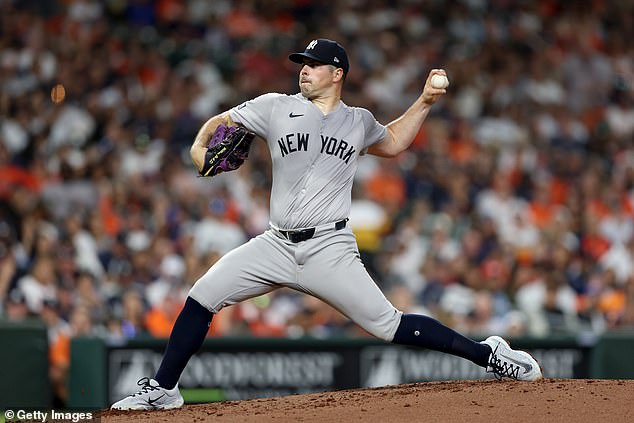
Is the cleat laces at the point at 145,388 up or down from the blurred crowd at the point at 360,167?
down

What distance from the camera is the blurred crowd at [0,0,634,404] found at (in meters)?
10.8

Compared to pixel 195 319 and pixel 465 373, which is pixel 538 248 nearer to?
pixel 465 373

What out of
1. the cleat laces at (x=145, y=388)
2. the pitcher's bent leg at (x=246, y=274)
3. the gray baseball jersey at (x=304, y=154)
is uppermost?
the gray baseball jersey at (x=304, y=154)

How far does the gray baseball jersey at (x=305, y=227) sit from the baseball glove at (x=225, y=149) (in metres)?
0.06

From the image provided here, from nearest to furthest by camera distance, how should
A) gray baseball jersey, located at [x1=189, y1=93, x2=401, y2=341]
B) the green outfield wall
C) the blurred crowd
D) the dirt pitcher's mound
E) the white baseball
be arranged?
1. the dirt pitcher's mound
2. gray baseball jersey, located at [x1=189, y1=93, x2=401, y2=341]
3. the white baseball
4. the green outfield wall
5. the blurred crowd

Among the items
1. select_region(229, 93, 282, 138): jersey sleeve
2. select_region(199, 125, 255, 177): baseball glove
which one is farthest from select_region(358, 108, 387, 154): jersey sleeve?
select_region(199, 125, 255, 177): baseball glove

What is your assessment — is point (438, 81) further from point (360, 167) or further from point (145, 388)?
point (360, 167)

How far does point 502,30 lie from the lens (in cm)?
1595

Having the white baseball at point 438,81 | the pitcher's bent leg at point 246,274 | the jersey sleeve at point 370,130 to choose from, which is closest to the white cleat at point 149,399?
the pitcher's bent leg at point 246,274

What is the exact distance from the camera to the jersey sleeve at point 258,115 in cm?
568

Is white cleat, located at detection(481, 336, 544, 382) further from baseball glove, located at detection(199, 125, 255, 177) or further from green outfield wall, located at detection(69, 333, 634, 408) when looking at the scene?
green outfield wall, located at detection(69, 333, 634, 408)

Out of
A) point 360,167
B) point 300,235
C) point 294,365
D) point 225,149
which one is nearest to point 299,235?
point 300,235

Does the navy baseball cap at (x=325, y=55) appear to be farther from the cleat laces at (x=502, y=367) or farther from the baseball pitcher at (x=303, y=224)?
the cleat laces at (x=502, y=367)

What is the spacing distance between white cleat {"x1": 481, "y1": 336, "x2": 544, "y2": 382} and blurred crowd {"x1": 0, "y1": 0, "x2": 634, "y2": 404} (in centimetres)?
436
